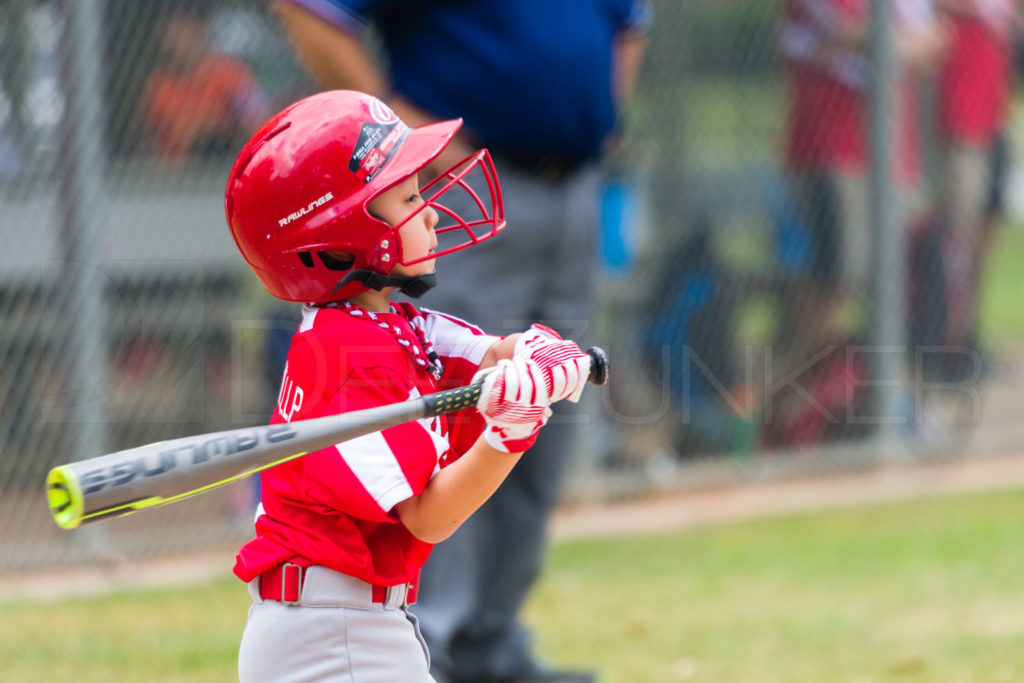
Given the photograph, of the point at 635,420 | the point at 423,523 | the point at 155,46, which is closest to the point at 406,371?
the point at 423,523

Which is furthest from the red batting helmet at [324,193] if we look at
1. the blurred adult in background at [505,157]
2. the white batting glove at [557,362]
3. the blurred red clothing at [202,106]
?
the blurred red clothing at [202,106]

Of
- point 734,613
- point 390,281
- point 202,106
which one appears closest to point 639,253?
point 202,106

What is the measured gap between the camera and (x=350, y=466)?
1.79 m

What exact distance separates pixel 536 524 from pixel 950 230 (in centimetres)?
349

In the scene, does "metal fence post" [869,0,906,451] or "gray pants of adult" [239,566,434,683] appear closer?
"gray pants of adult" [239,566,434,683]

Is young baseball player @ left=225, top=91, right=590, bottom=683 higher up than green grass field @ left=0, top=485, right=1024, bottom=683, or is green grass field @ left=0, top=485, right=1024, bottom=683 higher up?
young baseball player @ left=225, top=91, right=590, bottom=683

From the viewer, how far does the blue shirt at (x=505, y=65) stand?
293 cm

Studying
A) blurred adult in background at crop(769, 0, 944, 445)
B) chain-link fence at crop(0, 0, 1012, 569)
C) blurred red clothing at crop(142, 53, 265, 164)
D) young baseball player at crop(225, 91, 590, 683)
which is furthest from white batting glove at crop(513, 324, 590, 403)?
blurred adult in background at crop(769, 0, 944, 445)

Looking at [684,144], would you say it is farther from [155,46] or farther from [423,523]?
[423,523]

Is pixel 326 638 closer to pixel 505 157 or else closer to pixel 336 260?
pixel 336 260

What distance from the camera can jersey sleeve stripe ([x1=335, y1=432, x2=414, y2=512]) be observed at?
1.77 metres

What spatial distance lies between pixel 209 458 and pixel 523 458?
1.50 metres

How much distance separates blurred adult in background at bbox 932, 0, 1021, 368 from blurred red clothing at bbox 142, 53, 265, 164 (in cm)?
304

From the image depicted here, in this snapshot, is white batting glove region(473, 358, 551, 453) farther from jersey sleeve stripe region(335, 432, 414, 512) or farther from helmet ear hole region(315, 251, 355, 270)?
helmet ear hole region(315, 251, 355, 270)
